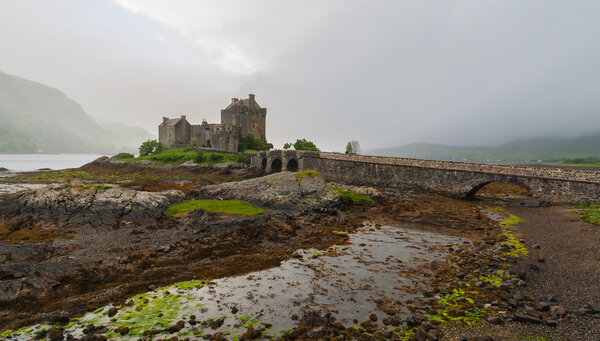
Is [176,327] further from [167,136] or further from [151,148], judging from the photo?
[167,136]

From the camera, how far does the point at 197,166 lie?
67062mm

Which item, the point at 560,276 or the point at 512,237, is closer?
the point at 560,276

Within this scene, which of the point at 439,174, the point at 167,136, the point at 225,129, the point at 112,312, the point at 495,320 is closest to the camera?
the point at 495,320

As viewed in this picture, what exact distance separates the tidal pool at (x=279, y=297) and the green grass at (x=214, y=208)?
10.8 m

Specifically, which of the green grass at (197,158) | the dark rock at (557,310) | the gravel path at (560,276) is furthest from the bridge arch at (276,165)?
the dark rock at (557,310)

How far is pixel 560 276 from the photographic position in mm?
13820

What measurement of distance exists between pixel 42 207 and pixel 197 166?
41.8m

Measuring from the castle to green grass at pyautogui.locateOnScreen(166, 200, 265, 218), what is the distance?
1899 inches

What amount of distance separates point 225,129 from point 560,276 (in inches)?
2869

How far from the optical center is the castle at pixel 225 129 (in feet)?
254

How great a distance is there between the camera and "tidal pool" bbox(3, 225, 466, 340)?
11.0 m

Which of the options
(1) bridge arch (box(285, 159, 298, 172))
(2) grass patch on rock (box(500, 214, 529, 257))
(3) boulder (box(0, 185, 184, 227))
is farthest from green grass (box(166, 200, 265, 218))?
(1) bridge arch (box(285, 159, 298, 172))

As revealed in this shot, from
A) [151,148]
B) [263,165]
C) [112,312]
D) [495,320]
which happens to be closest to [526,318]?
[495,320]

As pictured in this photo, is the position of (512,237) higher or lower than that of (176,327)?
higher
